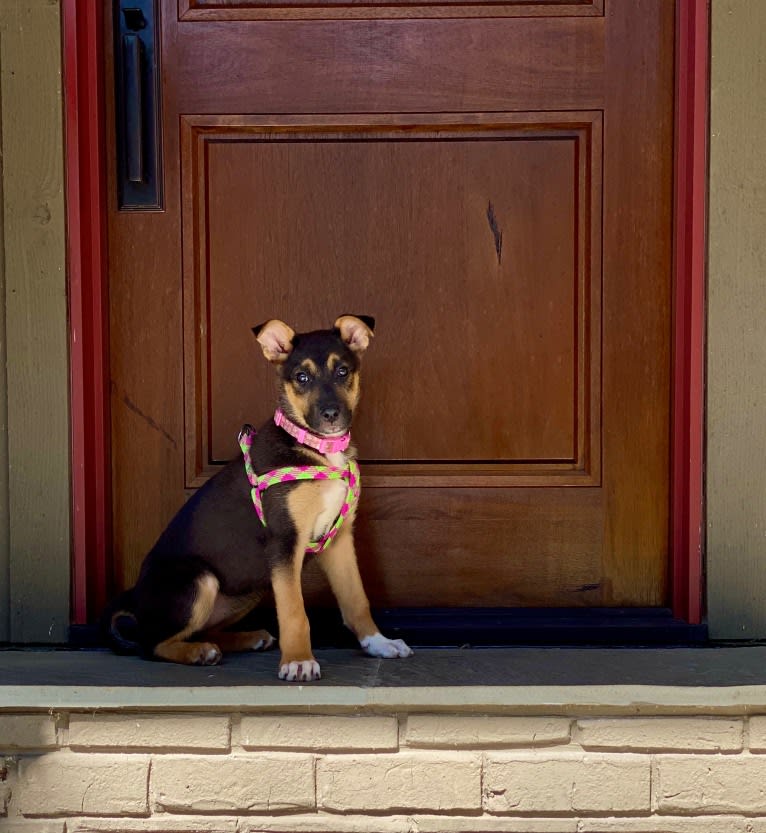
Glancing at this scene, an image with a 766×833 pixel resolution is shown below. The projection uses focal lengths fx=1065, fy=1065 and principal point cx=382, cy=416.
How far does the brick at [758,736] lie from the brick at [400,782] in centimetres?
77

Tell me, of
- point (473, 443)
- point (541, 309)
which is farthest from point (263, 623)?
point (541, 309)

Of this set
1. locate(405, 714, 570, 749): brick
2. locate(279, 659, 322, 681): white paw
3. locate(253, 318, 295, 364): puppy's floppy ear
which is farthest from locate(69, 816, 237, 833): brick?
locate(253, 318, 295, 364): puppy's floppy ear

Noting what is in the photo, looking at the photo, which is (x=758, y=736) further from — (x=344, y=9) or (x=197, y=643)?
(x=344, y=9)

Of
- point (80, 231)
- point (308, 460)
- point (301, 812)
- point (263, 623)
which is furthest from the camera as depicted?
point (263, 623)

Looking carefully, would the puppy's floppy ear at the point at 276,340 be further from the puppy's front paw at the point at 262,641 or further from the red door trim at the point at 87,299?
the puppy's front paw at the point at 262,641

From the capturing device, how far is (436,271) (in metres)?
3.84

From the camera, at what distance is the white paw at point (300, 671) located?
3131 millimetres

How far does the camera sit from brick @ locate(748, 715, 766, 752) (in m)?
2.97

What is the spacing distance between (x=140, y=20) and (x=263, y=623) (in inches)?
86.6

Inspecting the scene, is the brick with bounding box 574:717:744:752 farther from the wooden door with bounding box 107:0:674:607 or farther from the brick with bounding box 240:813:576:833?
the wooden door with bounding box 107:0:674:607

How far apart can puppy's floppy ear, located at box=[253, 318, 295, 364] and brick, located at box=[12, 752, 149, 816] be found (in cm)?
129

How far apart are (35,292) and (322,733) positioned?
1.79 m

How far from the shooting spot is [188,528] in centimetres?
346

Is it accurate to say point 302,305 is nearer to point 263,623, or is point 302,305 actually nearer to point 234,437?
point 234,437
